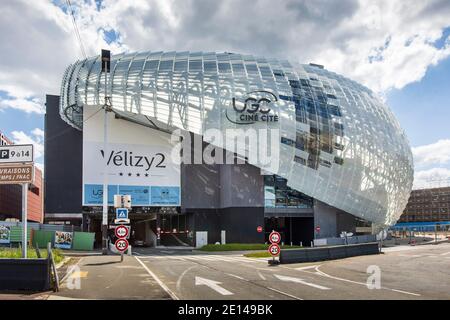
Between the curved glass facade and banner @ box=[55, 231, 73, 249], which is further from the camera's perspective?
the curved glass facade

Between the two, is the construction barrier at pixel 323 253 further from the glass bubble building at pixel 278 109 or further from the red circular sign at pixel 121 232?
the glass bubble building at pixel 278 109

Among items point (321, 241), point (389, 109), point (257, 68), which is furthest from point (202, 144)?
point (389, 109)

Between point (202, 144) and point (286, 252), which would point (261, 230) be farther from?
point (286, 252)

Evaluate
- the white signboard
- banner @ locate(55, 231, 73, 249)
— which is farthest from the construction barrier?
banner @ locate(55, 231, 73, 249)

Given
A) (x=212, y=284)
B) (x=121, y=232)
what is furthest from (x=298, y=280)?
(x=121, y=232)

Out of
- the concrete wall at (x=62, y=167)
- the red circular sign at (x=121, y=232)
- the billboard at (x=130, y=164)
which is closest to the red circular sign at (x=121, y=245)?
the red circular sign at (x=121, y=232)

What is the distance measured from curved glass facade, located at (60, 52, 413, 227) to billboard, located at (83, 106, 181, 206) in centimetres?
367

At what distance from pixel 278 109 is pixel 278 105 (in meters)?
0.48

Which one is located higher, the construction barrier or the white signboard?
the white signboard

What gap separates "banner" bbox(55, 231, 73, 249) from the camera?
4654 cm

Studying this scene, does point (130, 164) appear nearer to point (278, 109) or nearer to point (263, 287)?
point (278, 109)

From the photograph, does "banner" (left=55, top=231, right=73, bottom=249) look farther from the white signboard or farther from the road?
the white signboard

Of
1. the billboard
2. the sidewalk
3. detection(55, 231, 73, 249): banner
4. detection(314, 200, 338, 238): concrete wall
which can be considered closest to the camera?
the sidewalk

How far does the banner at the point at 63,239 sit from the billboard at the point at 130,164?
6.83 m
